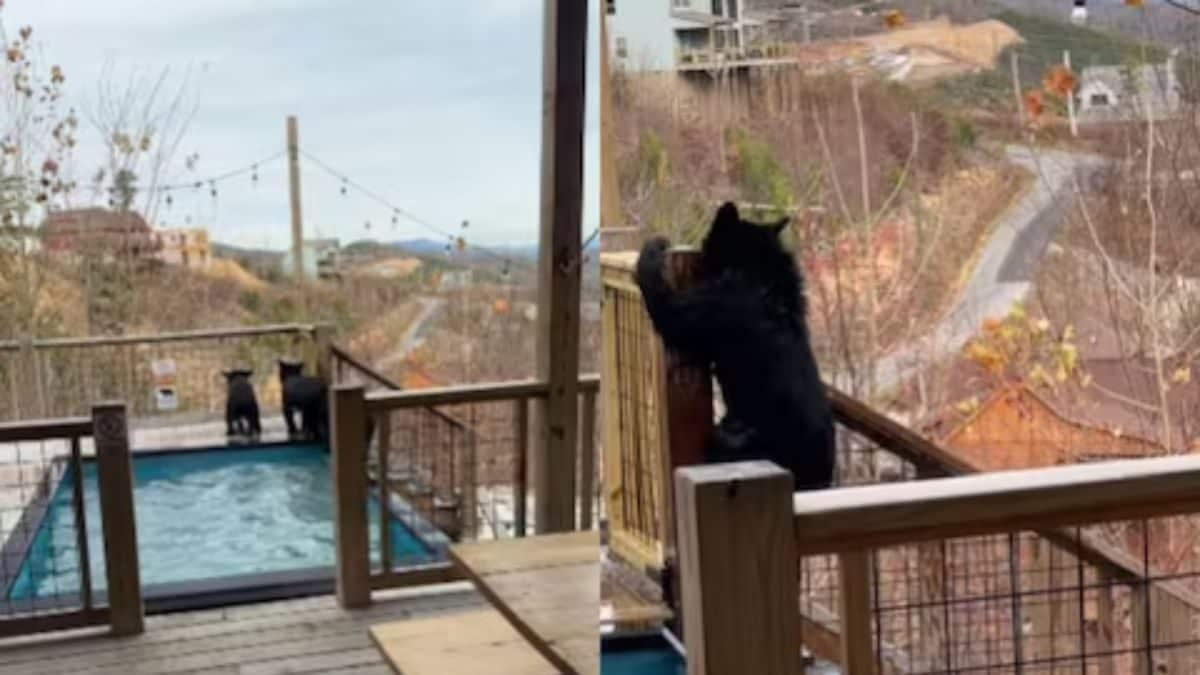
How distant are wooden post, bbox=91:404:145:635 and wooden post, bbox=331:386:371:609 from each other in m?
0.58

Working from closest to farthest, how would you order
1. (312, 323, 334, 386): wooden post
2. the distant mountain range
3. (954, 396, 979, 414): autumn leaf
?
(954, 396, 979, 414): autumn leaf < the distant mountain range < (312, 323, 334, 386): wooden post

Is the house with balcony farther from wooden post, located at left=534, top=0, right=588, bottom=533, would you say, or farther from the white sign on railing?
the white sign on railing

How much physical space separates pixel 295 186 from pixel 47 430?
5.12ft

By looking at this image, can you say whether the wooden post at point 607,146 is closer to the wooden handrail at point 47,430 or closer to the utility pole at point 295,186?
the wooden handrail at point 47,430

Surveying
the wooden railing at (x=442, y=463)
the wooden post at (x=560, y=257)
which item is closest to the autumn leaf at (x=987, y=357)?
the wooden post at (x=560, y=257)

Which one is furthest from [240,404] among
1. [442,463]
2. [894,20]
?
[894,20]

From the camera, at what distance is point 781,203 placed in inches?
81.4

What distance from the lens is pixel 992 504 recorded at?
147 cm

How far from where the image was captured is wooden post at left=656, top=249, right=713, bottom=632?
204cm

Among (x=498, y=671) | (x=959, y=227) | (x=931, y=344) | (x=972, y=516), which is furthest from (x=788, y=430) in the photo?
(x=498, y=671)

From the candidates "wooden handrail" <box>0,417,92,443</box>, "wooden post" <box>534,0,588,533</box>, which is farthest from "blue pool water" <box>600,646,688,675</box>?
"wooden handrail" <box>0,417,92,443</box>

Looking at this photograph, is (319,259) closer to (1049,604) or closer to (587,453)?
(587,453)

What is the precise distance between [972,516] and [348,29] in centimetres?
397

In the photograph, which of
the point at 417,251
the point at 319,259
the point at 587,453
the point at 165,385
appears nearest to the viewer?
the point at 587,453
